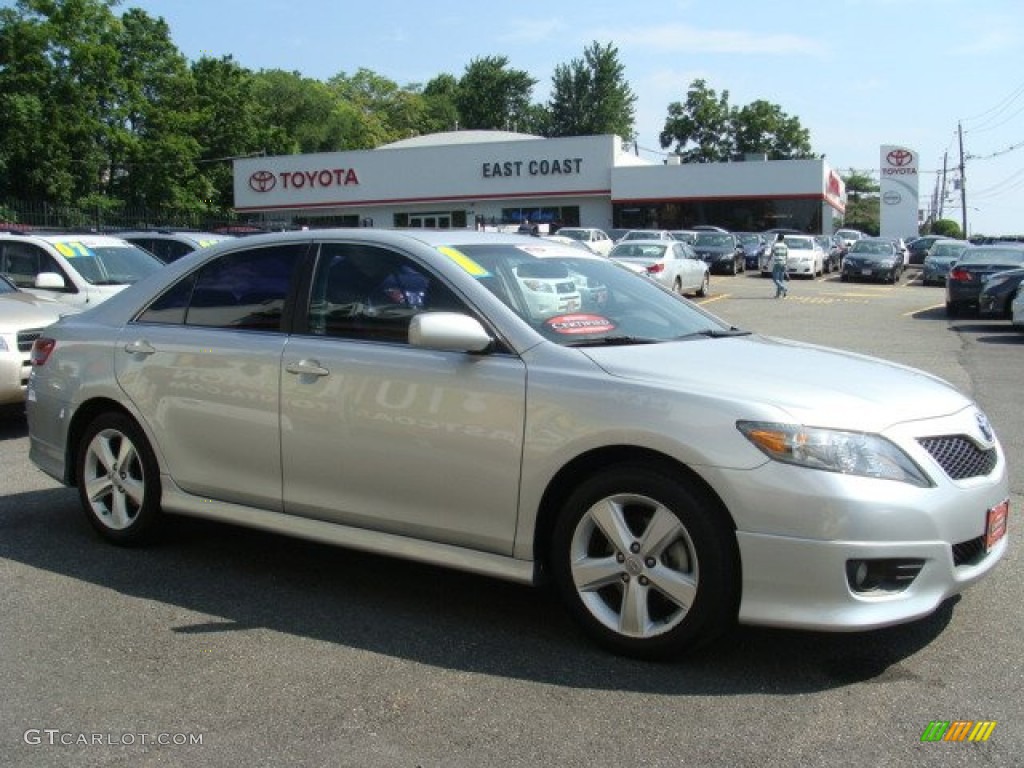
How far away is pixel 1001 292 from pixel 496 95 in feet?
322

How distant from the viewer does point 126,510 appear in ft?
17.8

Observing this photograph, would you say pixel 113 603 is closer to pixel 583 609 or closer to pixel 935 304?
pixel 583 609

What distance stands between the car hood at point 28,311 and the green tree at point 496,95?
105624 mm

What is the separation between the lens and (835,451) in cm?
363

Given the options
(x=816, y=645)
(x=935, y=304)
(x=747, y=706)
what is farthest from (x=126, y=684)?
(x=935, y=304)

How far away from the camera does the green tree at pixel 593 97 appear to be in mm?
106312

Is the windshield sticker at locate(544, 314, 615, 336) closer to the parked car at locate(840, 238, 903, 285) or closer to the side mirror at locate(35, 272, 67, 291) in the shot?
the side mirror at locate(35, 272, 67, 291)

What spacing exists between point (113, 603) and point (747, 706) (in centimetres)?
284

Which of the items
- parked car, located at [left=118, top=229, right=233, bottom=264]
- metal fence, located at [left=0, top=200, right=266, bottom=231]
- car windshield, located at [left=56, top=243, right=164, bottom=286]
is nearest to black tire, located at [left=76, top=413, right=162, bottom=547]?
car windshield, located at [left=56, top=243, right=164, bottom=286]

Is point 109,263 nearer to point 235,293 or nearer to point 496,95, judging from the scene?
point 235,293

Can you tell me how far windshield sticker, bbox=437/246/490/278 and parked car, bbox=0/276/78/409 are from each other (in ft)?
16.3

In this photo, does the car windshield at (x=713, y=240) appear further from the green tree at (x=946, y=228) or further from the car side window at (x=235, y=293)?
the green tree at (x=946, y=228)

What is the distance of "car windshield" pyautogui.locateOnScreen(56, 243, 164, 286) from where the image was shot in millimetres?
11492

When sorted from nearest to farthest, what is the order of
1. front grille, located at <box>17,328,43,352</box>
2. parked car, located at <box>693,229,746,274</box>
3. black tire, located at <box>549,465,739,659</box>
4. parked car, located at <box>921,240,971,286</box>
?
black tire, located at <box>549,465,739,659</box>
front grille, located at <box>17,328,43,352</box>
parked car, located at <box>921,240,971,286</box>
parked car, located at <box>693,229,746,274</box>
